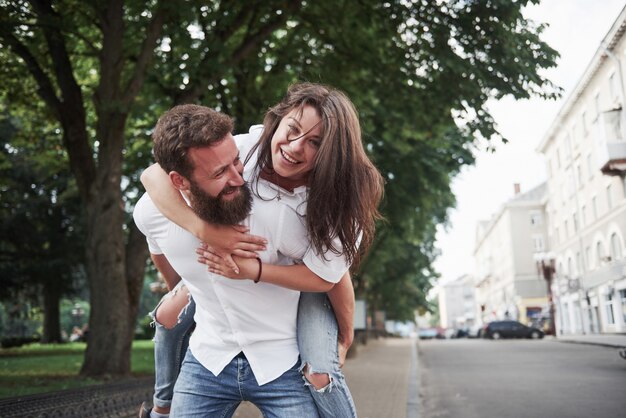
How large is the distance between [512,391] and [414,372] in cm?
462

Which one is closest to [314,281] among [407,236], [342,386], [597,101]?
[342,386]

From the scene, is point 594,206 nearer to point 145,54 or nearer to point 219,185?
point 145,54

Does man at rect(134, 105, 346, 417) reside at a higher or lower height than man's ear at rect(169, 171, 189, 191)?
lower

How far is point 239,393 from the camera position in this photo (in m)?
2.65

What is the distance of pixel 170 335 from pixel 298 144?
140 centimetres

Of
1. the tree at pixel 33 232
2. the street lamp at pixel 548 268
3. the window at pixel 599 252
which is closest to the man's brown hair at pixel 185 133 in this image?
the tree at pixel 33 232

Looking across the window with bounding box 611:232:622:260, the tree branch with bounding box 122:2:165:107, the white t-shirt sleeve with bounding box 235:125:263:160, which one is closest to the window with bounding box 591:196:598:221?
the window with bounding box 611:232:622:260

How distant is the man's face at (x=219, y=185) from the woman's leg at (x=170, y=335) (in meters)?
0.84

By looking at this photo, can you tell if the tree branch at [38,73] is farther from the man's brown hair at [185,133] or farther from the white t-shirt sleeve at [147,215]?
the man's brown hair at [185,133]

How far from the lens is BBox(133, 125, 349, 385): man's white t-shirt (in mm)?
2514

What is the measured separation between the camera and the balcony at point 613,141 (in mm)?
35497

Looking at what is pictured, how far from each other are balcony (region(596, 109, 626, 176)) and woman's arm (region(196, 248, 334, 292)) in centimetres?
3642

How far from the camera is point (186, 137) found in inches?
90.0

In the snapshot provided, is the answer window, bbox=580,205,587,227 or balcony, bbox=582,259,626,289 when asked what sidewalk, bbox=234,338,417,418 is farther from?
window, bbox=580,205,587,227
